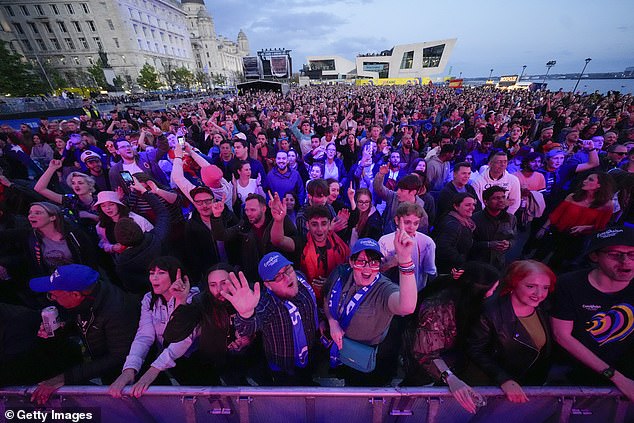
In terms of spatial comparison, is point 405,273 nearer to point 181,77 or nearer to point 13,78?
point 13,78

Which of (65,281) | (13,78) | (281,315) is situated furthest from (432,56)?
(65,281)

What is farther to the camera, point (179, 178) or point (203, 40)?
point (203, 40)

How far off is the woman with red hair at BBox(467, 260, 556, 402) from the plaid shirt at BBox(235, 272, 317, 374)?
1.31 metres

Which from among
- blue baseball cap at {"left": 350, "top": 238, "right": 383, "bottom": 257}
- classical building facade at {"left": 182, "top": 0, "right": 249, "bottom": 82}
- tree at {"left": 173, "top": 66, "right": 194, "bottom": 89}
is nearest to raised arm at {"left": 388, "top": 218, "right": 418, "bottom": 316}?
blue baseball cap at {"left": 350, "top": 238, "right": 383, "bottom": 257}

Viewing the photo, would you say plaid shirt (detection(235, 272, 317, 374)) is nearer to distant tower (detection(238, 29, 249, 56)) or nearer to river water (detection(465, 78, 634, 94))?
river water (detection(465, 78, 634, 94))

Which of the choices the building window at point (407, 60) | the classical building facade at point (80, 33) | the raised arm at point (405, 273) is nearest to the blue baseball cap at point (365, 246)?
the raised arm at point (405, 273)

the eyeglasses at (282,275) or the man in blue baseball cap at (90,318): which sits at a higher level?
the eyeglasses at (282,275)

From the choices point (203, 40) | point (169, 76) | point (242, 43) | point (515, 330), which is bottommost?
point (515, 330)

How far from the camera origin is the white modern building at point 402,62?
66938 millimetres

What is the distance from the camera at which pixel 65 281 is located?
1.93 metres

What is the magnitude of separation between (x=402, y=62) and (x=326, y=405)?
8711 centimetres

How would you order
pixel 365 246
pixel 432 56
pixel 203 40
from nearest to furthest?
pixel 365 246 < pixel 432 56 < pixel 203 40

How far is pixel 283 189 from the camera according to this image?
189 inches

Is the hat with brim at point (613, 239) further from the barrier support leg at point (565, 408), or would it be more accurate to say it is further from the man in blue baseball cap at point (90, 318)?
the man in blue baseball cap at point (90, 318)
